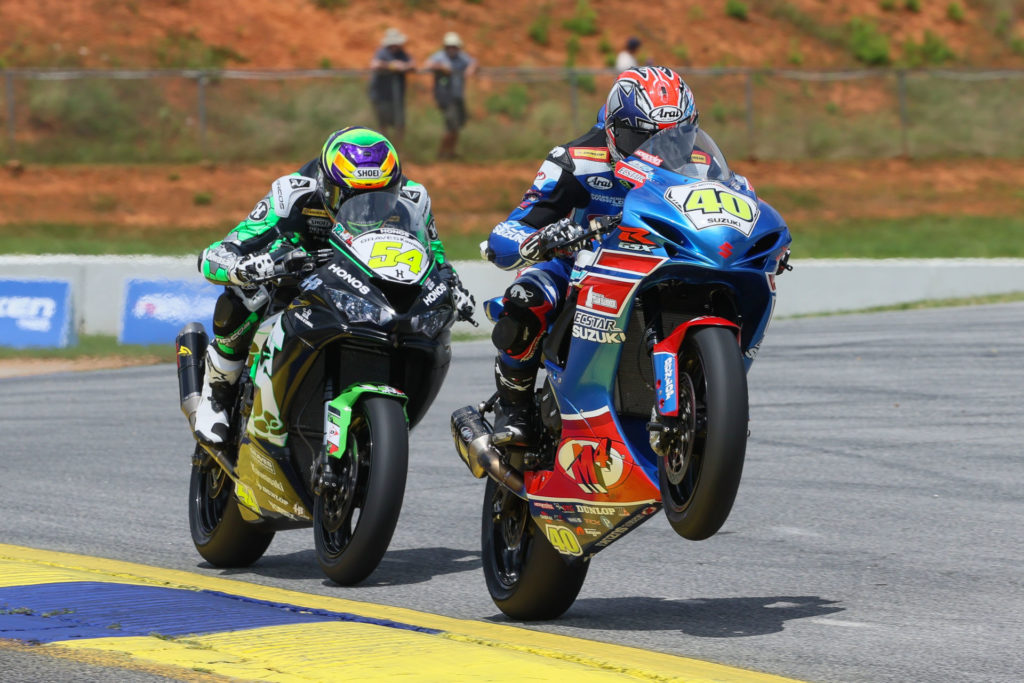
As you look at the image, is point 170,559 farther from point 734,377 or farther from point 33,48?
point 33,48

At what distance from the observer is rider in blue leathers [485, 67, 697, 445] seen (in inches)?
226

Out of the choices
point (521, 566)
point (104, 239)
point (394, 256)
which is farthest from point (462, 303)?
point (104, 239)

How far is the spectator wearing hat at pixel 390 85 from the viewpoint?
26719 millimetres

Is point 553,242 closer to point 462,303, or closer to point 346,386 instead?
point 462,303

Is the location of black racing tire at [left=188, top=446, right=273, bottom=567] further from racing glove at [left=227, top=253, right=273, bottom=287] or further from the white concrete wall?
the white concrete wall

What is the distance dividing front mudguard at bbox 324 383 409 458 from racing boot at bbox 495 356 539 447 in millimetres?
559

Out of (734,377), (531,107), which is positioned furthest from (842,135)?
(734,377)

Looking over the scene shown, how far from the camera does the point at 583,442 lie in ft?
18.6

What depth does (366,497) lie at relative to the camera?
6488 mm

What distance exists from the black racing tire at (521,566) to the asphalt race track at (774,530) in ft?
0.43

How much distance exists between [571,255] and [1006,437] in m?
4.87

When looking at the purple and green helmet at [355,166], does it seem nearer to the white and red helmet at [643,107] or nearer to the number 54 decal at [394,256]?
the number 54 decal at [394,256]

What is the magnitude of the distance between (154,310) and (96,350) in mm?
764

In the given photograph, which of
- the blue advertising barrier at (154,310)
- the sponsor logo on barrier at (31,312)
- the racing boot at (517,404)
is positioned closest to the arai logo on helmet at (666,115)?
the racing boot at (517,404)
